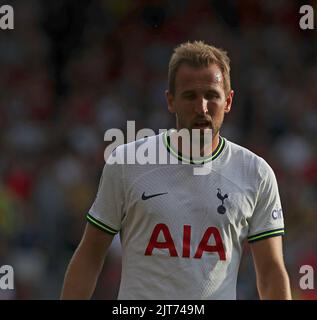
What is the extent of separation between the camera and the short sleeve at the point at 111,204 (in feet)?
13.6

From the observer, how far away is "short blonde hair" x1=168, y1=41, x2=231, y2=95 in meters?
4.16

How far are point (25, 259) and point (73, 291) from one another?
16.9 feet

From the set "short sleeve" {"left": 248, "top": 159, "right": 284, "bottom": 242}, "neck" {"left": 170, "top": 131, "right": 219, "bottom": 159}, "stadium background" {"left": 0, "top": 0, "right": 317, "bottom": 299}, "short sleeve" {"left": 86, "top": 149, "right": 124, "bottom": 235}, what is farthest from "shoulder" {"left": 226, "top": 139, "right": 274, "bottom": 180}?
"stadium background" {"left": 0, "top": 0, "right": 317, "bottom": 299}

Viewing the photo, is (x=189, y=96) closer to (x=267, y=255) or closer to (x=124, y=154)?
(x=124, y=154)

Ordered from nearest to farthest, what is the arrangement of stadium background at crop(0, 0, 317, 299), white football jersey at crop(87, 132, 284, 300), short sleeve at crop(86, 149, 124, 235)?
white football jersey at crop(87, 132, 284, 300)
short sleeve at crop(86, 149, 124, 235)
stadium background at crop(0, 0, 317, 299)

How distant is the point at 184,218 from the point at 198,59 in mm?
706

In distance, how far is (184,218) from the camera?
4.05 metres

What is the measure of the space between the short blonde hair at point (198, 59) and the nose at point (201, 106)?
0.49 ft

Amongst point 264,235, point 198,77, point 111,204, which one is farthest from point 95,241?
point 198,77

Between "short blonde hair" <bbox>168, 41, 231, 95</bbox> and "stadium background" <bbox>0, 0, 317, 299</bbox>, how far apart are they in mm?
4202

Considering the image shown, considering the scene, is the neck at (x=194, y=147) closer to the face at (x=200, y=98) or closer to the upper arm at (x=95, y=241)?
the face at (x=200, y=98)

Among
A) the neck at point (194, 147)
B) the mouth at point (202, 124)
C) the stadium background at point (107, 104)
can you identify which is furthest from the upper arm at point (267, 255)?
the stadium background at point (107, 104)

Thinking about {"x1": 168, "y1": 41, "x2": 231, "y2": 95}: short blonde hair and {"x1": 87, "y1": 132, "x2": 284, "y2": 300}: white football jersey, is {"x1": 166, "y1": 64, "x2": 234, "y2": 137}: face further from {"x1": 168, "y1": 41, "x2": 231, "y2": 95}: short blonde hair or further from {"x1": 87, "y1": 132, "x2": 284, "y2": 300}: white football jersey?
{"x1": 87, "y1": 132, "x2": 284, "y2": 300}: white football jersey

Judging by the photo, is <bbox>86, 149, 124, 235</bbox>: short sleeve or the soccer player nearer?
the soccer player
